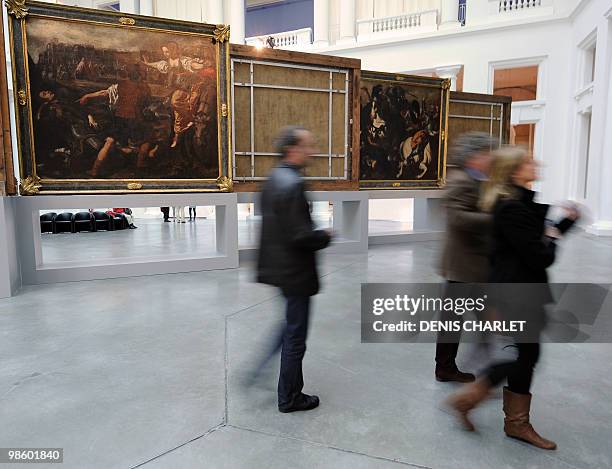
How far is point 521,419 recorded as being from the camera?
113 inches

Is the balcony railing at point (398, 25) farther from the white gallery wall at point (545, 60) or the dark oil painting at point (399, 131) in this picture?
→ the dark oil painting at point (399, 131)

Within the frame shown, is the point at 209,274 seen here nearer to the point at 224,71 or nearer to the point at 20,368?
the point at 224,71

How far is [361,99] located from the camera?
1125cm

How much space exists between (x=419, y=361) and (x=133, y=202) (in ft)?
19.0

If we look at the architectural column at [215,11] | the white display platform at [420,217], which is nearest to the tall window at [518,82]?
the white display platform at [420,217]

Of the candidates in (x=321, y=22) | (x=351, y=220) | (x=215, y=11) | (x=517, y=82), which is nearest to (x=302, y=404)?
(x=351, y=220)

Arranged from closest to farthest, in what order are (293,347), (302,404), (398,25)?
(293,347) < (302,404) < (398,25)

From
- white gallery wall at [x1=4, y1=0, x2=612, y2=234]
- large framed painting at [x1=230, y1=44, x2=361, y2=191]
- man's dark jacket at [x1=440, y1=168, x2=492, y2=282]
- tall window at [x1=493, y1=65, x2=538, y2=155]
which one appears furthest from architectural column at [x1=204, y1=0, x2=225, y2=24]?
man's dark jacket at [x1=440, y1=168, x2=492, y2=282]

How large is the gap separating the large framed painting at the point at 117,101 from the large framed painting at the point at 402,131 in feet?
13.2

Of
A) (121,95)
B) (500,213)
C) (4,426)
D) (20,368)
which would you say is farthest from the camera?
(121,95)

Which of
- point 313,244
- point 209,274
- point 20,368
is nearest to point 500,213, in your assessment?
point 313,244

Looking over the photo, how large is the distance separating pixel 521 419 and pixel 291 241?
5.83ft

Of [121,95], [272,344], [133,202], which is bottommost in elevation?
[272,344]

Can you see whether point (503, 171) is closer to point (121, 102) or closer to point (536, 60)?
point (121, 102)
